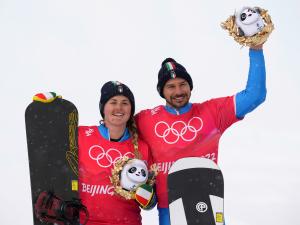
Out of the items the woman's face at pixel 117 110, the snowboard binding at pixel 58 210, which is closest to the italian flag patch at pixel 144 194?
the snowboard binding at pixel 58 210

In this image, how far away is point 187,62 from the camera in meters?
11.4

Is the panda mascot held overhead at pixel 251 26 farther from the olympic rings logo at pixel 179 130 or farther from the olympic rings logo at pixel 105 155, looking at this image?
the olympic rings logo at pixel 105 155

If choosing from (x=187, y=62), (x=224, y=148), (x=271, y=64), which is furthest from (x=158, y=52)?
(x=224, y=148)

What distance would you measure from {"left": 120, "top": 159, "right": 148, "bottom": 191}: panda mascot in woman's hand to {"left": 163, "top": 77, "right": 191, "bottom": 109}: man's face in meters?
0.61

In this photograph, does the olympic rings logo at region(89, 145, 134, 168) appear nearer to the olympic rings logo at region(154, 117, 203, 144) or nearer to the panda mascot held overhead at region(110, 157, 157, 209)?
the panda mascot held overhead at region(110, 157, 157, 209)

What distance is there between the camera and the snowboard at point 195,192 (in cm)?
321

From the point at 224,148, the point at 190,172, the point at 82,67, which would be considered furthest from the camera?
the point at 82,67

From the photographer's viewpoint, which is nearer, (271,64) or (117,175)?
(117,175)

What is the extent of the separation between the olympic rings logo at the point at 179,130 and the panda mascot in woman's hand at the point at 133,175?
0.41 meters

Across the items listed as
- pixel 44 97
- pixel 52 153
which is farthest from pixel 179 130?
pixel 44 97

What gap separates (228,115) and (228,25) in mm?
734

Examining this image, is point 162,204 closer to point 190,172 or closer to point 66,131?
point 190,172

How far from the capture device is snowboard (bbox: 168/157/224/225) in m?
3.21

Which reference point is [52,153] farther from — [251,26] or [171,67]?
[251,26]
